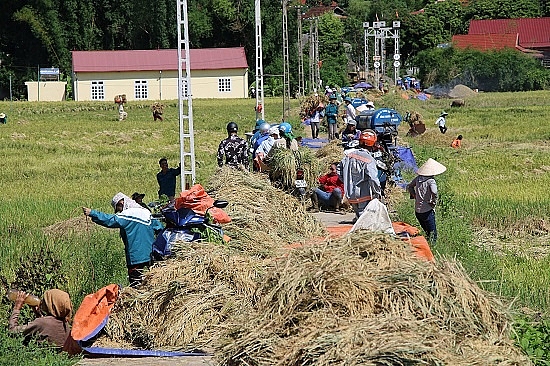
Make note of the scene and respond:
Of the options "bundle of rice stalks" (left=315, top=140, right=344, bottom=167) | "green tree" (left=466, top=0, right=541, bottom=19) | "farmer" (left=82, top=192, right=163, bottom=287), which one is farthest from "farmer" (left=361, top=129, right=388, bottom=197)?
"green tree" (left=466, top=0, right=541, bottom=19)

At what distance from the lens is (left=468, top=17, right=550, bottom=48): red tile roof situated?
90250 mm

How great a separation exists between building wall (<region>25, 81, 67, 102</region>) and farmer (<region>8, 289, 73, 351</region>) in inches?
2793

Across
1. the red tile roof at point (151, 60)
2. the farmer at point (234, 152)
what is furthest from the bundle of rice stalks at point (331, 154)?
the red tile roof at point (151, 60)

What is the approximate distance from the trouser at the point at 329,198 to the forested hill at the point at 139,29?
60.4 metres

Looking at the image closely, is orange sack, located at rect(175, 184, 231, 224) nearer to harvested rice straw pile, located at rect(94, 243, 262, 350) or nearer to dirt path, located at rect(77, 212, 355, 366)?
harvested rice straw pile, located at rect(94, 243, 262, 350)

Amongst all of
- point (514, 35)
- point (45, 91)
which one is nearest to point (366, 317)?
point (45, 91)

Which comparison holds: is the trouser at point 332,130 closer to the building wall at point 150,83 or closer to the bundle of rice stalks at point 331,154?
the bundle of rice stalks at point 331,154

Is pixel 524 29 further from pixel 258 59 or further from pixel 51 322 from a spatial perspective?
pixel 51 322

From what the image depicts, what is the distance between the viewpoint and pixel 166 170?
15305mm

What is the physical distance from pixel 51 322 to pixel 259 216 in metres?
3.81

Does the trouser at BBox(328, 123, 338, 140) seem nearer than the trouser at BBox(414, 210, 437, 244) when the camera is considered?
No

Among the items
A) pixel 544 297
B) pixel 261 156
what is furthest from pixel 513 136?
pixel 544 297

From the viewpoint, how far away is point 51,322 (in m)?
8.33

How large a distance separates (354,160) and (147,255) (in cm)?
380
